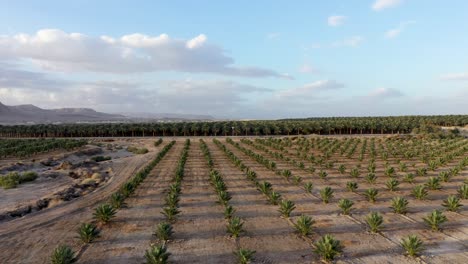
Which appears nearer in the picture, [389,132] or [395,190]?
[395,190]

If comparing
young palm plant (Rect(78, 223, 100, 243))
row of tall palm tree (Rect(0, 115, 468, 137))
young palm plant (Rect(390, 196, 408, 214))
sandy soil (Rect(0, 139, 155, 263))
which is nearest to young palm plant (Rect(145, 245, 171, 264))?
young palm plant (Rect(78, 223, 100, 243))

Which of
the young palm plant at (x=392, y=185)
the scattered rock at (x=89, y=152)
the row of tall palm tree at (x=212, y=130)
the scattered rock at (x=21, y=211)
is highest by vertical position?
the row of tall palm tree at (x=212, y=130)

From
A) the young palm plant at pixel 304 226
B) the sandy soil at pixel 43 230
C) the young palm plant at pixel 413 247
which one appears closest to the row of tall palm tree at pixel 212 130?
the sandy soil at pixel 43 230

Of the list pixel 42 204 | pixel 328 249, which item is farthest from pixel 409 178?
pixel 42 204

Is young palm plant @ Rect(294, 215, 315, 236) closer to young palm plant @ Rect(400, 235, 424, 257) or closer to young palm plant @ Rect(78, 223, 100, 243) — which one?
young palm plant @ Rect(400, 235, 424, 257)

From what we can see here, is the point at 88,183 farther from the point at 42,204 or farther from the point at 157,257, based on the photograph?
the point at 157,257

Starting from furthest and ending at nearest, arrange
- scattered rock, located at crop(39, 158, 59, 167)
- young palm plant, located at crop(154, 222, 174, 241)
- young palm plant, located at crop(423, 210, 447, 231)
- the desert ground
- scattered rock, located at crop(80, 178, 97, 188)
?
scattered rock, located at crop(39, 158, 59, 167), scattered rock, located at crop(80, 178, 97, 188), young palm plant, located at crop(423, 210, 447, 231), young palm plant, located at crop(154, 222, 174, 241), the desert ground

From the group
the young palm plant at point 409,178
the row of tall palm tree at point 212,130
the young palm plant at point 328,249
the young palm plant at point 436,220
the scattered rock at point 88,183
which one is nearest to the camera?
the young palm plant at point 328,249

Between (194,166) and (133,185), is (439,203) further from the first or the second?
(194,166)

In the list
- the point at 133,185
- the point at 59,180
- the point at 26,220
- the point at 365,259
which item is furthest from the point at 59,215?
the point at 365,259

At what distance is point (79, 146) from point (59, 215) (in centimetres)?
3891

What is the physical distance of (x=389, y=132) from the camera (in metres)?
80.1

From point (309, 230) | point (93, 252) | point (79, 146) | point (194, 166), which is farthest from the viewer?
point (79, 146)

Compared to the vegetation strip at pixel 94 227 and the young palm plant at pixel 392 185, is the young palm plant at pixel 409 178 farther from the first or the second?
the vegetation strip at pixel 94 227
